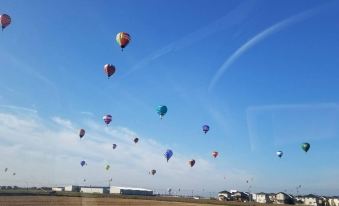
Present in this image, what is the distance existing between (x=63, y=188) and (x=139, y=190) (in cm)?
3279

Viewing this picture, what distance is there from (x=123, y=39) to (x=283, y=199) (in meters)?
116

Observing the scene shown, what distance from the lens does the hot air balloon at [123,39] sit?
174 feet

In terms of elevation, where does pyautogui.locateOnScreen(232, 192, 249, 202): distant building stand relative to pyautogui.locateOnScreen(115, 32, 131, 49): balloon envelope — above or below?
below

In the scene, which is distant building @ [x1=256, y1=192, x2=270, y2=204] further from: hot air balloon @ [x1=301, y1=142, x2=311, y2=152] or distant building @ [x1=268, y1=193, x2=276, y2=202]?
hot air balloon @ [x1=301, y1=142, x2=311, y2=152]

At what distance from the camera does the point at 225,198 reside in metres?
156

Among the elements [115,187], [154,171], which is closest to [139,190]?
[115,187]

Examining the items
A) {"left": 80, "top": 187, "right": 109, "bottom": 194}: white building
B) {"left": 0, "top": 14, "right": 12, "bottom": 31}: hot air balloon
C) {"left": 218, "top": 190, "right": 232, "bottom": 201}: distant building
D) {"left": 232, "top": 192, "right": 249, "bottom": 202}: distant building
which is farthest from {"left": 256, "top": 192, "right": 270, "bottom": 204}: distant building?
{"left": 0, "top": 14, "right": 12, "bottom": 31}: hot air balloon

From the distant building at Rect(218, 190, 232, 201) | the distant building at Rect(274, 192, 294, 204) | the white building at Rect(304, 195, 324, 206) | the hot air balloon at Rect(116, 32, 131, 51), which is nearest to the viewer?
the hot air balloon at Rect(116, 32, 131, 51)

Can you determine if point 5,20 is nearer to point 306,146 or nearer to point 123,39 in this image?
point 123,39

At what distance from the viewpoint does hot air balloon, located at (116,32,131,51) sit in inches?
2090

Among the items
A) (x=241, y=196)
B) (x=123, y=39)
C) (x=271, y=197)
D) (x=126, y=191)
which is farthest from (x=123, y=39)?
(x=126, y=191)

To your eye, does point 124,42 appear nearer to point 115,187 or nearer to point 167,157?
point 167,157

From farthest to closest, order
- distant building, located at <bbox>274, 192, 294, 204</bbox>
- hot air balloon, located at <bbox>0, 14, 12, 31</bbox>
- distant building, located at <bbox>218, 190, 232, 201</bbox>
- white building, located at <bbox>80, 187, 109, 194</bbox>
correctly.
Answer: white building, located at <bbox>80, 187, 109, 194</bbox> < distant building, located at <bbox>218, 190, 232, 201</bbox> < distant building, located at <bbox>274, 192, 294, 204</bbox> < hot air balloon, located at <bbox>0, 14, 12, 31</bbox>

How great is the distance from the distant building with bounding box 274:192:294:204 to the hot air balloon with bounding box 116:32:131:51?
114931 millimetres
